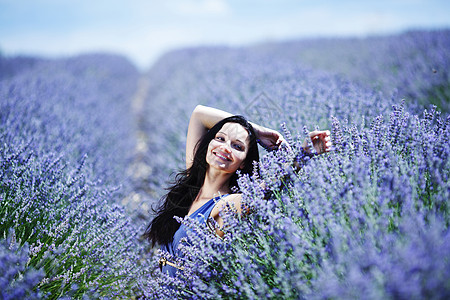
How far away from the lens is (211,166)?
166 cm

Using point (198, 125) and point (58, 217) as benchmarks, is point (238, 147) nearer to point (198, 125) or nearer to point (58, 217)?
point (198, 125)

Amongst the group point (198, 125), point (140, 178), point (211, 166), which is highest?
point (198, 125)

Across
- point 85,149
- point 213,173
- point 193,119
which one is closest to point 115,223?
point 213,173

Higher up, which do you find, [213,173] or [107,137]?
[107,137]

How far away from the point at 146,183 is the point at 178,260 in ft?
7.67

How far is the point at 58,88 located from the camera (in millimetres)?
4363

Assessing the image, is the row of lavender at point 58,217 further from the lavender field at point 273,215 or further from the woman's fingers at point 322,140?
the woman's fingers at point 322,140

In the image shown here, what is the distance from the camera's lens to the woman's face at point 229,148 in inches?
61.0

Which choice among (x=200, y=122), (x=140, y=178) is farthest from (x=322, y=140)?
(x=140, y=178)

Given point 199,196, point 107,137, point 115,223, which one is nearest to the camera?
point 115,223

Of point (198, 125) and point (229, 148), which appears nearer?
point (229, 148)

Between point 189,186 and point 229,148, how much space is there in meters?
0.40

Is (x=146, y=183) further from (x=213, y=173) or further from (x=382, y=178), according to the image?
(x=382, y=178)

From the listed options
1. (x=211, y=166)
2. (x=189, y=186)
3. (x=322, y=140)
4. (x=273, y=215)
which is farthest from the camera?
(x=189, y=186)
